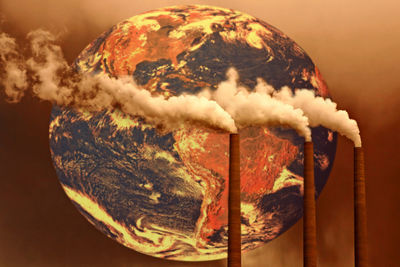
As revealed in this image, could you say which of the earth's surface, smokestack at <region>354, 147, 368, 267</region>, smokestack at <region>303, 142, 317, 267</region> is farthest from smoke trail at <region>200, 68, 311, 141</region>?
smokestack at <region>354, 147, 368, 267</region>

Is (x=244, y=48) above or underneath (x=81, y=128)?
above

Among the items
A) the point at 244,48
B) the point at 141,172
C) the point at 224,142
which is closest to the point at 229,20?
the point at 244,48

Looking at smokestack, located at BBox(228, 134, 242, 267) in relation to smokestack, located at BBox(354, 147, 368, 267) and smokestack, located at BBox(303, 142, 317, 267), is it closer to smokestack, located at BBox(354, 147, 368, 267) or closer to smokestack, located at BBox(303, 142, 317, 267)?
smokestack, located at BBox(303, 142, 317, 267)

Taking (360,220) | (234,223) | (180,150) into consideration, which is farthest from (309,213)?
(180,150)

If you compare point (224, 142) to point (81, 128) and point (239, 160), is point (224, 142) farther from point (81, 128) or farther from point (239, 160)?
point (81, 128)

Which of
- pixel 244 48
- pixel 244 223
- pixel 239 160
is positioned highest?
pixel 244 48

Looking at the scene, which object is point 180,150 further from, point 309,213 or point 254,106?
point 309,213
